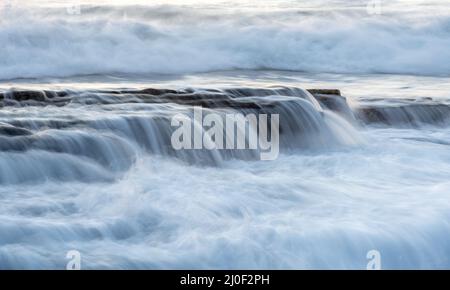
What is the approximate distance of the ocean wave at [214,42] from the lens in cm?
1266

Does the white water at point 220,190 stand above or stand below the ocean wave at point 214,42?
below

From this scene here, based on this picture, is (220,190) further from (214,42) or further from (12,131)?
(214,42)

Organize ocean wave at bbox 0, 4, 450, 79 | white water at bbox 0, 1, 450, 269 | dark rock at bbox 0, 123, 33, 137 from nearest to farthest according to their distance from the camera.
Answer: white water at bbox 0, 1, 450, 269 < dark rock at bbox 0, 123, 33, 137 < ocean wave at bbox 0, 4, 450, 79

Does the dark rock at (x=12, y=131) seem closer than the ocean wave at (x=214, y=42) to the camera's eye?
Yes

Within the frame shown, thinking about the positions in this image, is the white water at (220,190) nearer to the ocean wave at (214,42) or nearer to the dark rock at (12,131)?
the dark rock at (12,131)

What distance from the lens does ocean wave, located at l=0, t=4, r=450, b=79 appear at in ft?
41.5

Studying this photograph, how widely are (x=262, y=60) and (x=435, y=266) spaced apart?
893 cm

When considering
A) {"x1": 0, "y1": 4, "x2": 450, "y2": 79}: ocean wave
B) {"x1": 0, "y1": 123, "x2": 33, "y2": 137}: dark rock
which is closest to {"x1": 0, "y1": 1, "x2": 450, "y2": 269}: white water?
{"x1": 0, "y1": 123, "x2": 33, "y2": 137}: dark rock

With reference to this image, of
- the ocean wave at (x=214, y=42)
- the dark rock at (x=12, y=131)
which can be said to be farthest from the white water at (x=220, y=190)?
the ocean wave at (x=214, y=42)

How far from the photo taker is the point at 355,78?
38.9 feet

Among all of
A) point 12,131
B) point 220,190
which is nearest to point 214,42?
point 12,131

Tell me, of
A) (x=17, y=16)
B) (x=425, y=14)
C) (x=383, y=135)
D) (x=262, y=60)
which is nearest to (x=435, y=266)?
(x=383, y=135)

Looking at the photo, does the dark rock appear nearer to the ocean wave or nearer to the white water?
the white water
